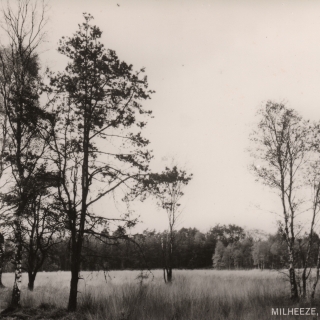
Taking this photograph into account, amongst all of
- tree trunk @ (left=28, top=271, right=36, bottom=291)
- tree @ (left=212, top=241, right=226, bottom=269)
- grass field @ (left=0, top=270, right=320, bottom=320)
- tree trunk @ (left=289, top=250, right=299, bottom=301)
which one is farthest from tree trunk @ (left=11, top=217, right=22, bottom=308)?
tree @ (left=212, top=241, right=226, bottom=269)

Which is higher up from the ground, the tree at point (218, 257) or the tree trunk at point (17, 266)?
the tree trunk at point (17, 266)

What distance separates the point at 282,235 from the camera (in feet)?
40.2

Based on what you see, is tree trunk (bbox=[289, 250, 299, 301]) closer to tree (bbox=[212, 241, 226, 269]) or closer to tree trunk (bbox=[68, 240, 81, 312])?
tree trunk (bbox=[68, 240, 81, 312])

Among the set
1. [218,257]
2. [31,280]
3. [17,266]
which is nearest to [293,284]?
[17,266]

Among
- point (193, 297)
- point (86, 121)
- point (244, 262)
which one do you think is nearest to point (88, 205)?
point (86, 121)

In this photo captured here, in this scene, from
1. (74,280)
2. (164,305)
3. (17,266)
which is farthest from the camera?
(164,305)

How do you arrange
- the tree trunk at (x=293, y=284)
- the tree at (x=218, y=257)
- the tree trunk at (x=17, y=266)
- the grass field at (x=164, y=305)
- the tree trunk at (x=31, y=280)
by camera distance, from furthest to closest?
the tree at (x=218, y=257), the tree trunk at (x=31, y=280), the tree trunk at (x=293, y=284), the tree trunk at (x=17, y=266), the grass field at (x=164, y=305)

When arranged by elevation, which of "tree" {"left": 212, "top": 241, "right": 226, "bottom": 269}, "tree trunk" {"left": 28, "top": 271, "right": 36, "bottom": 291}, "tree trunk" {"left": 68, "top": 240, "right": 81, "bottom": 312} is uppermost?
"tree trunk" {"left": 68, "top": 240, "right": 81, "bottom": 312}

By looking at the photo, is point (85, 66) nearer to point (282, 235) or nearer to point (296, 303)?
point (282, 235)

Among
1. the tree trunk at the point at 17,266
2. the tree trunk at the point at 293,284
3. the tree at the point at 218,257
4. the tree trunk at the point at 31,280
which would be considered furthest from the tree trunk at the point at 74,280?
the tree at the point at 218,257

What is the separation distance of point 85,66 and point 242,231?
96.1 metres

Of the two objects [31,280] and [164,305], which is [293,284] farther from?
[31,280]

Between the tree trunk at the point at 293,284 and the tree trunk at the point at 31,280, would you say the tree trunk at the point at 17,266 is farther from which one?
the tree trunk at the point at 293,284

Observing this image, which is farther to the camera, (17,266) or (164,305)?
(164,305)
